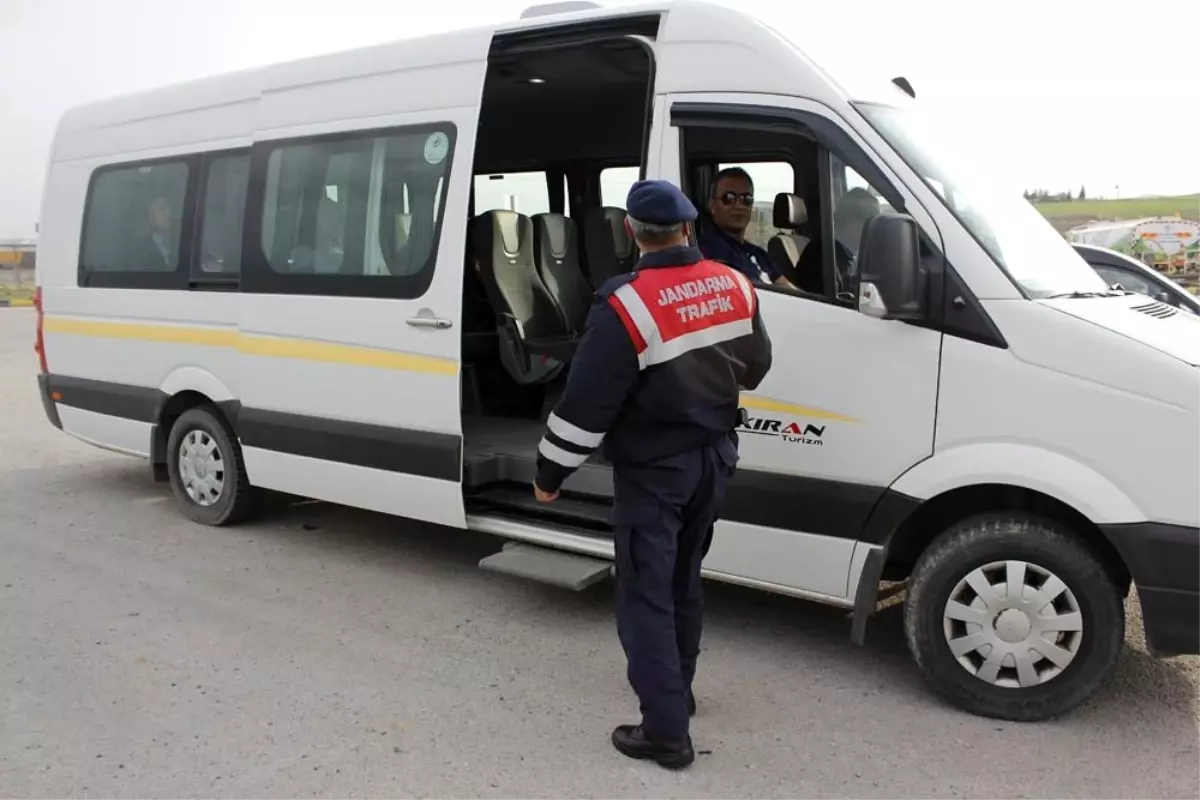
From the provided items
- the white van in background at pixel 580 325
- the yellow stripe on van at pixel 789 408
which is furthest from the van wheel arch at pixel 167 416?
the yellow stripe on van at pixel 789 408

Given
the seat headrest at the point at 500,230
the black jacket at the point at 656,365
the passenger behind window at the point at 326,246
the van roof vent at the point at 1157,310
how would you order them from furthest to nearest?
1. the seat headrest at the point at 500,230
2. the passenger behind window at the point at 326,246
3. the van roof vent at the point at 1157,310
4. the black jacket at the point at 656,365

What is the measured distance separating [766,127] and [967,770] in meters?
2.40

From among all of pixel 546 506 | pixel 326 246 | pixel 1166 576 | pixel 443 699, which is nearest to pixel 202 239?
pixel 326 246

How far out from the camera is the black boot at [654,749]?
10.8 ft

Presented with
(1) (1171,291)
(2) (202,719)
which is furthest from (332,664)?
(1) (1171,291)

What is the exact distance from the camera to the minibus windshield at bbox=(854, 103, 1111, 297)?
3689mm

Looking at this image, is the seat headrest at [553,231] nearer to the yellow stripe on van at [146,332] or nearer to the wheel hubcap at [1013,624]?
the yellow stripe on van at [146,332]

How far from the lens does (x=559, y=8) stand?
4.76 meters

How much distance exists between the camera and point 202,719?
3639 mm

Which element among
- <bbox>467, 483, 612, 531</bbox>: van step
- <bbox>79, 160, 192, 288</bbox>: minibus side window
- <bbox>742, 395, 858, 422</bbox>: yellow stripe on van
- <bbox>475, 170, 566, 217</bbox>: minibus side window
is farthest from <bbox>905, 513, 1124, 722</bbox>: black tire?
<bbox>79, 160, 192, 288</bbox>: minibus side window

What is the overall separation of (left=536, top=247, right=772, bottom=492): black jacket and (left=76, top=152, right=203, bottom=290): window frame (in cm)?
366

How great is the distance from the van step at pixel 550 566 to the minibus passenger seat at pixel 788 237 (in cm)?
148

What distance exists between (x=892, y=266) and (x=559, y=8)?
2.22m

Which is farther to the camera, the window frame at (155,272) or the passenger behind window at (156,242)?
the passenger behind window at (156,242)
